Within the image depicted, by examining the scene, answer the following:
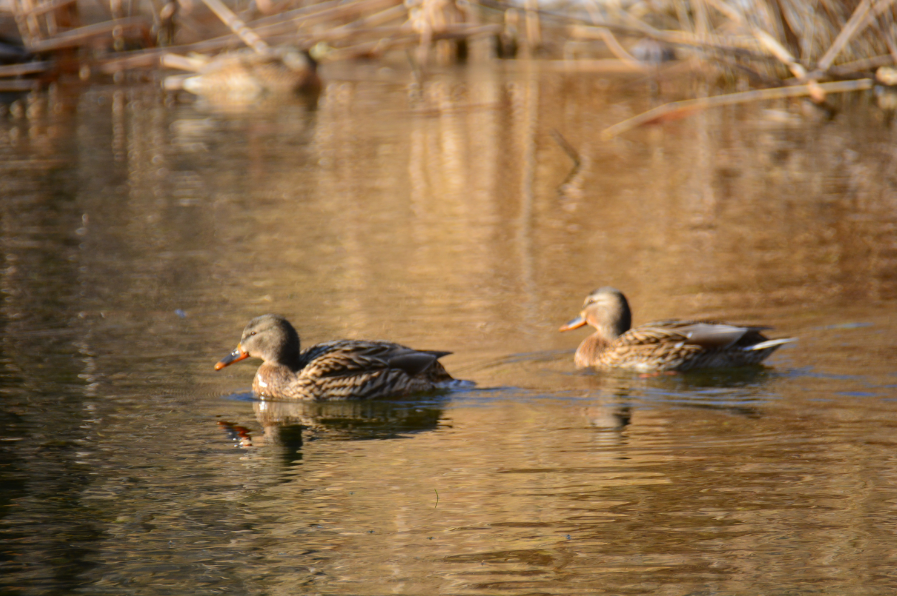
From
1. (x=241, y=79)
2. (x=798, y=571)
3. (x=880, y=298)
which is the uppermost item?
(x=241, y=79)

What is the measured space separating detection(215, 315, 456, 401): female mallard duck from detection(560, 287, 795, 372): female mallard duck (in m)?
1.21

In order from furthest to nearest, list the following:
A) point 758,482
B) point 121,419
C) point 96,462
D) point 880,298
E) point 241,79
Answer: point 241,79
point 880,298
point 121,419
point 96,462
point 758,482

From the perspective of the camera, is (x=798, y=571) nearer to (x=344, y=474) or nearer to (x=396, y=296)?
(x=344, y=474)

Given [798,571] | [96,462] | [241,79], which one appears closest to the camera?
[798,571]

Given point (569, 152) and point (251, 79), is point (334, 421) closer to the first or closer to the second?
point (569, 152)

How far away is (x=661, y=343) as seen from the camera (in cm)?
764

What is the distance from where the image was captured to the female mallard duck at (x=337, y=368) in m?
7.11

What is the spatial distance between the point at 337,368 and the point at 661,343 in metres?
2.08

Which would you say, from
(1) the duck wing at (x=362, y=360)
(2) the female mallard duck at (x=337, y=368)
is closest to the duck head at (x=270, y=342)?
(2) the female mallard duck at (x=337, y=368)

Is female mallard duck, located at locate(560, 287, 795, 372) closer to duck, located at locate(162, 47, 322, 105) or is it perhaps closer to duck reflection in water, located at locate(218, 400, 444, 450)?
duck reflection in water, located at locate(218, 400, 444, 450)

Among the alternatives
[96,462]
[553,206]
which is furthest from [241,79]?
[96,462]

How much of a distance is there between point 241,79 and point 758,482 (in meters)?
18.3

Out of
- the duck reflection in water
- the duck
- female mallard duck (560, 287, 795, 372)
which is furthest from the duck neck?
the duck

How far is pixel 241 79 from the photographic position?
2227 centimetres
